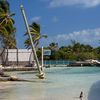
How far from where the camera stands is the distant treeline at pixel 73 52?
405 feet

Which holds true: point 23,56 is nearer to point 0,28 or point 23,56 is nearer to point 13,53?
point 13,53

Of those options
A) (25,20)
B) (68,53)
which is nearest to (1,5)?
(25,20)

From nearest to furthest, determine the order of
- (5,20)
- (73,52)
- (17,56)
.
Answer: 1. (5,20)
2. (17,56)
3. (73,52)

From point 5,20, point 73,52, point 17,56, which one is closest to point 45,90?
point 5,20

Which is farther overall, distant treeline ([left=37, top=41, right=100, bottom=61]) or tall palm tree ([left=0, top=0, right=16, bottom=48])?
distant treeline ([left=37, top=41, right=100, bottom=61])

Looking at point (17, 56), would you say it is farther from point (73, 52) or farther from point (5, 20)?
point (73, 52)

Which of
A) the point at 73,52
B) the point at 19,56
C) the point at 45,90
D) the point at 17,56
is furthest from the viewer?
the point at 73,52

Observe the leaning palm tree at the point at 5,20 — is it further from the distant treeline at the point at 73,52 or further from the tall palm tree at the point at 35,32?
the distant treeline at the point at 73,52

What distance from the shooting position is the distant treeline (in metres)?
123

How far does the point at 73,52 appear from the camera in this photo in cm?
13200

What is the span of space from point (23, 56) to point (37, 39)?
575 cm

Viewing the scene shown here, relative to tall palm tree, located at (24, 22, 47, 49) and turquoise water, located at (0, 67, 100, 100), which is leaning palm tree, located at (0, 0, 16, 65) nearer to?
tall palm tree, located at (24, 22, 47, 49)

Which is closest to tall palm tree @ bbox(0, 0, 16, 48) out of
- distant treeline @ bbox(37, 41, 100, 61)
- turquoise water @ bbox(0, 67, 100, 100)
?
turquoise water @ bbox(0, 67, 100, 100)

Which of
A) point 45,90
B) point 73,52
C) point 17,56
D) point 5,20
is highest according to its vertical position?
point 5,20
